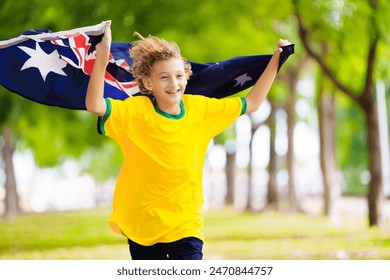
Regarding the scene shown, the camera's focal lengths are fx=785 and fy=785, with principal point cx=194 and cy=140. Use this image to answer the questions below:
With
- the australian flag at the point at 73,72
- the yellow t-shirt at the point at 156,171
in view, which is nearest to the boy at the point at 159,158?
the yellow t-shirt at the point at 156,171

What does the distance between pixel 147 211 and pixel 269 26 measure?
6.76 metres

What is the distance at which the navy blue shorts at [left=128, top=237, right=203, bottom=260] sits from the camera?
9.11 ft

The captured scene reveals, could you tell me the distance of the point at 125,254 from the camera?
5.91 metres

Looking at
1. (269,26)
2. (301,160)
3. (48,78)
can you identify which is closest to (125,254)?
(48,78)

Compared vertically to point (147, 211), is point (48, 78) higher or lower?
higher

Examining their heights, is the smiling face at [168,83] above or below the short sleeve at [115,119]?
above

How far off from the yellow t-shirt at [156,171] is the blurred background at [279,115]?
2.73m

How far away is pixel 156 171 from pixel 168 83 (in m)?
0.31

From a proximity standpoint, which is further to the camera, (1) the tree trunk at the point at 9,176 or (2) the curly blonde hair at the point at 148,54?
(1) the tree trunk at the point at 9,176

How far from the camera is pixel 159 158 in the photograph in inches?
108

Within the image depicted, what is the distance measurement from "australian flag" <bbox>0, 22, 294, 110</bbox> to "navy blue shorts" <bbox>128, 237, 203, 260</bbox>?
2.06 feet

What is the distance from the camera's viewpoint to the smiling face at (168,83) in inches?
109

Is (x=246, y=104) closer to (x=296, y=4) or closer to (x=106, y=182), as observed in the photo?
(x=296, y=4)

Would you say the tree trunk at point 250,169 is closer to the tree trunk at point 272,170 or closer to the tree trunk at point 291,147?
the tree trunk at point 272,170
